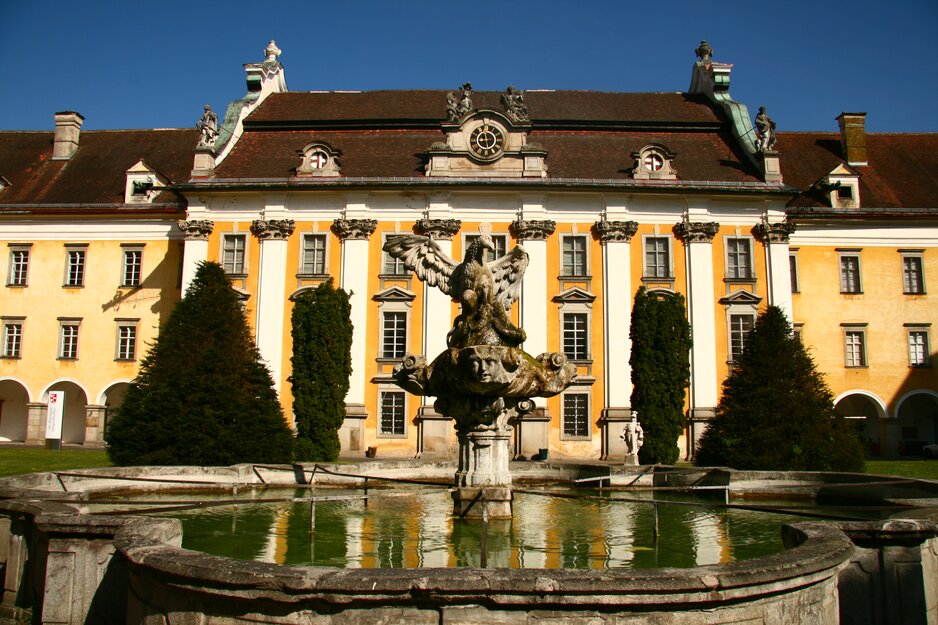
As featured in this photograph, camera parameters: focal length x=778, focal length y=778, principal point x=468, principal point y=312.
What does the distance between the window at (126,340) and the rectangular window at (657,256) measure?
76.4 ft

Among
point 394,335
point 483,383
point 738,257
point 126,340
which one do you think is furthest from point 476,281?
point 126,340

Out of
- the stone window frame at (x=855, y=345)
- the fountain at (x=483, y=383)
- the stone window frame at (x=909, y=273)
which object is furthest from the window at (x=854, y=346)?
the fountain at (x=483, y=383)

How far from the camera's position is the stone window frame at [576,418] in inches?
1270

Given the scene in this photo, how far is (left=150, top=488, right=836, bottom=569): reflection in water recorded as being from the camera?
25.7 ft

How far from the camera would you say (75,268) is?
3641cm

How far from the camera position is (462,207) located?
34.0 metres

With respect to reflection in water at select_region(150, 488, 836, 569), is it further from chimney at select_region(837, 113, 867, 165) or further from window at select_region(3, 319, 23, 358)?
chimney at select_region(837, 113, 867, 165)

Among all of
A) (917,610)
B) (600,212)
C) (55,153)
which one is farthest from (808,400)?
(55,153)

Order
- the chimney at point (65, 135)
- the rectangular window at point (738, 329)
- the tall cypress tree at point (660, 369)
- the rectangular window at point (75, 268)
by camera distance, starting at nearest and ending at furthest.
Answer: the tall cypress tree at point (660, 369), the rectangular window at point (738, 329), the rectangular window at point (75, 268), the chimney at point (65, 135)

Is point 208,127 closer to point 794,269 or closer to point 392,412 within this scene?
point 392,412

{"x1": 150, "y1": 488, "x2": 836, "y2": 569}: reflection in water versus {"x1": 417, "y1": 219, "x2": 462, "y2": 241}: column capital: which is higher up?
{"x1": 417, "y1": 219, "x2": 462, "y2": 241}: column capital

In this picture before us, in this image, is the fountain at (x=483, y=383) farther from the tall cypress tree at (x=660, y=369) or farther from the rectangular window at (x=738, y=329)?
the rectangular window at (x=738, y=329)

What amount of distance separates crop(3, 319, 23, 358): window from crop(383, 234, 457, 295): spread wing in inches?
1248

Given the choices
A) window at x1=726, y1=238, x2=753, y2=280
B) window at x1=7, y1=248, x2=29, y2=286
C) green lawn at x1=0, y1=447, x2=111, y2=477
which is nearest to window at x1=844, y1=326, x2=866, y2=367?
window at x1=726, y1=238, x2=753, y2=280
